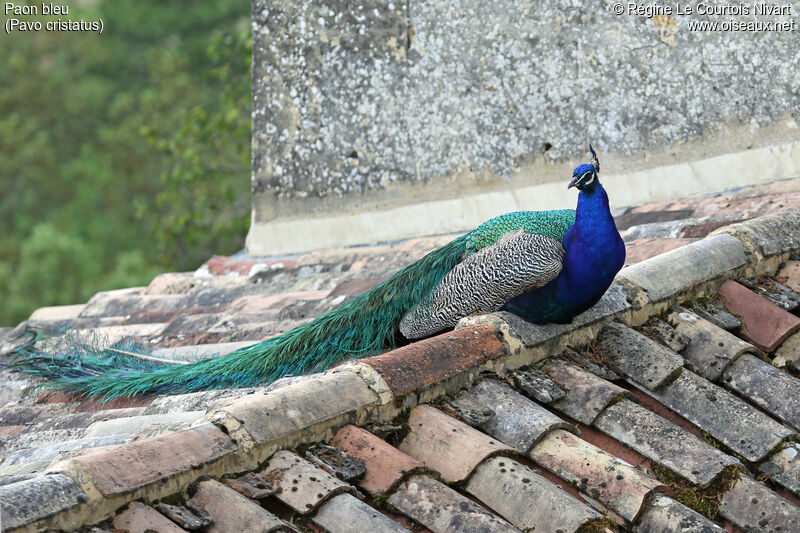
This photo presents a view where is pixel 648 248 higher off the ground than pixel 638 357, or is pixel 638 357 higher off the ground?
pixel 648 248

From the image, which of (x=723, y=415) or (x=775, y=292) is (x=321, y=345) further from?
(x=775, y=292)

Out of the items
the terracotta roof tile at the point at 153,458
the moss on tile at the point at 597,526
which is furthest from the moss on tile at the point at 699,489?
the terracotta roof tile at the point at 153,458

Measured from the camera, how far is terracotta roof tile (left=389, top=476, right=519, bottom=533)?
240 centimetres

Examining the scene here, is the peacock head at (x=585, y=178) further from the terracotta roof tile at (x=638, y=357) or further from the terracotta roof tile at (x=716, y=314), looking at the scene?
the terracotta roof tile at (x=716, y=314)

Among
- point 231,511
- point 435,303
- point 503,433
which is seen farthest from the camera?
point 435,303

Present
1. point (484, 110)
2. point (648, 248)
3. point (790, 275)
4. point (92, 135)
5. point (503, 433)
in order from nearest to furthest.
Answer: point (503, 433) < point (790, 275) < point (648, 248) < point (484, 110) < point (92, 135)

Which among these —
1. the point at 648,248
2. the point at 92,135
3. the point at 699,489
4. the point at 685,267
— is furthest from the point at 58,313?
the point at 92,135

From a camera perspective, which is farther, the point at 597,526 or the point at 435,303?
the point at 435,303

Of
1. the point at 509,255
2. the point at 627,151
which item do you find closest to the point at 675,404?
the point at 509,255

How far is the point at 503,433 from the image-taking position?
2.84 metres

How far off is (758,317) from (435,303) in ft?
3.84

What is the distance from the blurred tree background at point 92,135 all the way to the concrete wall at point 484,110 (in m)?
13.4

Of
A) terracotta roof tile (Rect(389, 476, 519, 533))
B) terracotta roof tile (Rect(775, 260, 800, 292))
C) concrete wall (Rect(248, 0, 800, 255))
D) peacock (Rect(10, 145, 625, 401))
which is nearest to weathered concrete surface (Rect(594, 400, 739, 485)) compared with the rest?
peacock (Rect(10, 145, 625, 401))

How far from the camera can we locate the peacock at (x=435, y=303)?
11.2 feet
